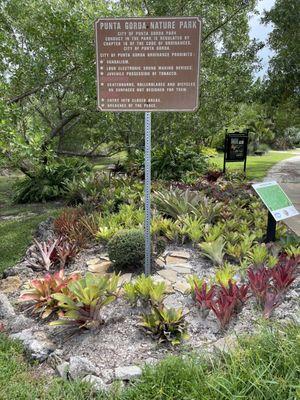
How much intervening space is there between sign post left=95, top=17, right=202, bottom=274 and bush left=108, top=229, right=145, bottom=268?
56.0 inches

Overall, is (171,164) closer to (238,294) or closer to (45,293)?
(45,293)

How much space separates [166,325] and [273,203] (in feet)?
6.96

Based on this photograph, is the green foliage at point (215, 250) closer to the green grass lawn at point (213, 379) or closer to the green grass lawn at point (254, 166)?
the green grass lawn at point (213, 379)

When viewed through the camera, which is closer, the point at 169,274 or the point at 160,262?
the point at 169,274

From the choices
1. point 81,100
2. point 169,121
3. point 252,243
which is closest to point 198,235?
point 252,243

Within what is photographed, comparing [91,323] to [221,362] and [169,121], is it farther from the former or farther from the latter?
[169,121]

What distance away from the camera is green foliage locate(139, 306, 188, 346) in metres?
3.02

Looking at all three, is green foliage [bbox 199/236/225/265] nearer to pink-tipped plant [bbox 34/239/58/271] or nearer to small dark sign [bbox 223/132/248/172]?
pink-tipped plant [bbox 34/239/58/271]

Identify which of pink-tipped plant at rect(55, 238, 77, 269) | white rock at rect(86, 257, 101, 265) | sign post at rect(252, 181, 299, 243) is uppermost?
sign post at rect(252, 181, 299, 243)

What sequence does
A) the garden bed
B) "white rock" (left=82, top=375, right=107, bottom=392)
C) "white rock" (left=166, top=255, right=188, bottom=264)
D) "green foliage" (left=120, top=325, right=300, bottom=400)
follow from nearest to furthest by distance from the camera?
"green foliage" (left=120, top=325, right=300, bottom=400)
"white rock" (left=82, top=375, right=107, bottom=392)
the garden bed
"white rock" (left=166, top=255, right=188, bottom=264)

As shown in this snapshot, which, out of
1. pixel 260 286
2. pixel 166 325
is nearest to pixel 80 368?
pixel 166 325

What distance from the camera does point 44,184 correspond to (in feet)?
33.0

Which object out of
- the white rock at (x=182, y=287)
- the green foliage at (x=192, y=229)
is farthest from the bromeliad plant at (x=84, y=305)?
the green foliage at (x=192, y=229)

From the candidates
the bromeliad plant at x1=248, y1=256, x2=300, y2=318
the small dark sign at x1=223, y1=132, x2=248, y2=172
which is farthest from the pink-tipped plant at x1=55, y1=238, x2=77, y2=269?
the small dark sign at x1=223, y1=132, x2=248, y2=172
